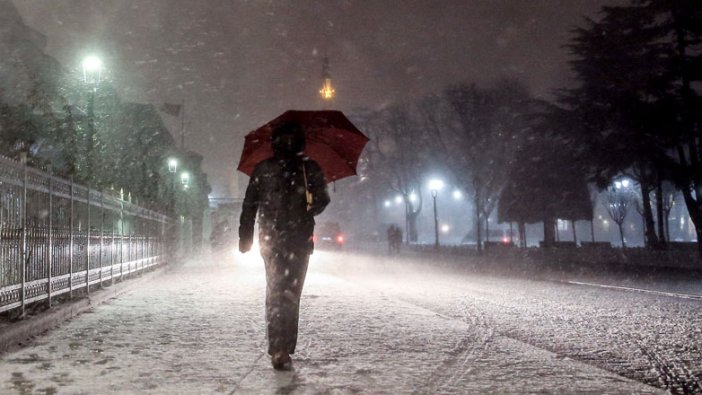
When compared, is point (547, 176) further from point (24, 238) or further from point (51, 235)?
point (24, 238)

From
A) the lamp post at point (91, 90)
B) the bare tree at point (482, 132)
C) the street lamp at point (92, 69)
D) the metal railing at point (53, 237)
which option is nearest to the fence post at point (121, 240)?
the metal railing at point (53, 237)

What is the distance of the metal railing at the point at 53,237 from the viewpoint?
24.8 ft

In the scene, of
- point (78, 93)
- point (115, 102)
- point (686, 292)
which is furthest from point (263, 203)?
point (115, 102)

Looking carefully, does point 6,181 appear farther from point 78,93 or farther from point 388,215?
point 388,215

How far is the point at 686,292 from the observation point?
1369 cm

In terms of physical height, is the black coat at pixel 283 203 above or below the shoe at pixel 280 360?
above

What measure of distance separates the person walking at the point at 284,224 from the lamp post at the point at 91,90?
1156cm

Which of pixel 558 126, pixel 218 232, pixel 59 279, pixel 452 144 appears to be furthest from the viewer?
pixel 452 144

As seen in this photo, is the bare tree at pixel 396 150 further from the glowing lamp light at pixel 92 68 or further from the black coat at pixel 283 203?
the black coat at pixel 283 203

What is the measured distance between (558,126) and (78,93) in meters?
21.6

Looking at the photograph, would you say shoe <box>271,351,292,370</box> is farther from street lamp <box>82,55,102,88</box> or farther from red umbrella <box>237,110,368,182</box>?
street lamp <box>82,55,102,88</box>

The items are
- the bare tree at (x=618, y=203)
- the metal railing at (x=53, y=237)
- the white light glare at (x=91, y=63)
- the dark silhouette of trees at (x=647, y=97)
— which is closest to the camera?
the metal railing at (x=53, y=237)

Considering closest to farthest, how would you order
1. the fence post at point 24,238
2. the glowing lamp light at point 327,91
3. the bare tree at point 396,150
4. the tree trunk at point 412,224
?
the fence post at point 24,238, the glowing lamp light at point 327,91, the bare tree at point 396,150, the tree trunk at point 412,224

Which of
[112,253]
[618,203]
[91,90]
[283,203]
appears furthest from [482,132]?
[283,203]
